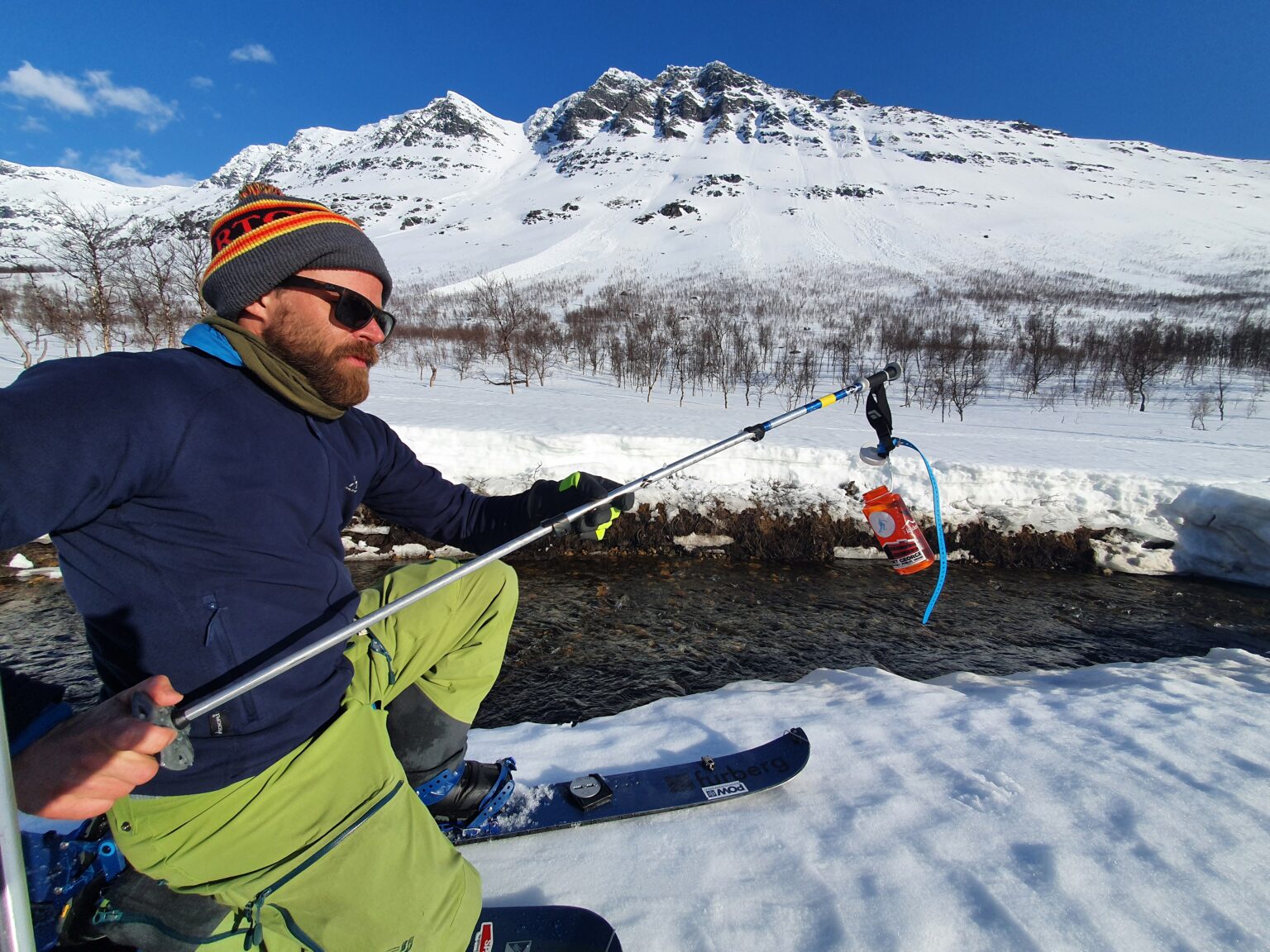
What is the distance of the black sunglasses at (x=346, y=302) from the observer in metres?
1.69

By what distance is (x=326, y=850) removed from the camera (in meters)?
1.50

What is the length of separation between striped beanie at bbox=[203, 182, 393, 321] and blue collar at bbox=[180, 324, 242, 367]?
0.34ft

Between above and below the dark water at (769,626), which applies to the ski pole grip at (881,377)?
above

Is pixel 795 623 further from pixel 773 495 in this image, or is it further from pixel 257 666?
pixel 257 666

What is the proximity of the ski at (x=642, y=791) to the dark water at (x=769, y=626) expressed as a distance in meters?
2.31

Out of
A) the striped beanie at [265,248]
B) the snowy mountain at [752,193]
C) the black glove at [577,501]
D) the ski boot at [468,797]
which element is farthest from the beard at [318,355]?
the snowy mountain at [752,193]

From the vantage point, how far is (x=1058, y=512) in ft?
27.8

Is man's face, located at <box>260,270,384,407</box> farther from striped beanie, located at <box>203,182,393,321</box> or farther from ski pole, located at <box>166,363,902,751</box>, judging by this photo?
Result: ski pole, located at <box>166,363,902,751</box>

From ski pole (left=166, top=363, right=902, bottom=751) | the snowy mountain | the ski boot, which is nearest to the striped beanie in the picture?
ski pole (left=166, top=363, right=902, bottom=751)

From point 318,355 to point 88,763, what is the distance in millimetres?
1119

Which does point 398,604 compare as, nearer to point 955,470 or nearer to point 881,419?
point 881,419

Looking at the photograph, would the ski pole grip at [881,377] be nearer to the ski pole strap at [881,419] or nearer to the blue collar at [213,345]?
the ski pole strap at [881,419]

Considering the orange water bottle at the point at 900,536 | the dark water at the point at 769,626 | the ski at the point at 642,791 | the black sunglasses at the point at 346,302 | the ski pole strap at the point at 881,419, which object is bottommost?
the dark water at the point at 769,626

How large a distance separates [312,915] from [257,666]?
0.67 m
